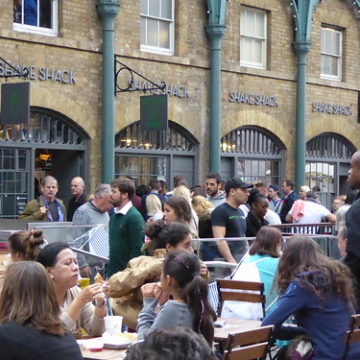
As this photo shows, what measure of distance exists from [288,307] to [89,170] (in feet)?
39.7

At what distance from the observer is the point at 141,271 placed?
7.30 metres

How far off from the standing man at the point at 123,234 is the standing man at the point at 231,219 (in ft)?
4.68

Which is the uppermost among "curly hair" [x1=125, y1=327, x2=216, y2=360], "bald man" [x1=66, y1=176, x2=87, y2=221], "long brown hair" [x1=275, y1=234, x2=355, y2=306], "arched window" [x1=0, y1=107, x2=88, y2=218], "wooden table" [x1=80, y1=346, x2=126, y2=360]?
"arched window" [x1=0, y1=107, x2=88, y2=218]

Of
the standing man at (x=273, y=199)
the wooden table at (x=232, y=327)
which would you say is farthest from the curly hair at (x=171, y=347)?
the standing man at (x=273, y=199)

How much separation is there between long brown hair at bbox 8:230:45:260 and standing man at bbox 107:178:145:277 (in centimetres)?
259

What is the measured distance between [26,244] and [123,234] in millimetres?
2713

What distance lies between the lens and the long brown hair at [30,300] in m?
4.66

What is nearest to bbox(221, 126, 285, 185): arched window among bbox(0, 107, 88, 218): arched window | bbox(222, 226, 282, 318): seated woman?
bbox(0, 107, 88, 218): arched window

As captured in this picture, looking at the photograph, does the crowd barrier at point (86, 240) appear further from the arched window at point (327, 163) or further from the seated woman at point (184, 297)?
the arched window at point (327, 163)

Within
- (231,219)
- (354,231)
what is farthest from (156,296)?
(231,219)

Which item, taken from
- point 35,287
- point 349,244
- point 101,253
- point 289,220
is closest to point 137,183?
point 289,220

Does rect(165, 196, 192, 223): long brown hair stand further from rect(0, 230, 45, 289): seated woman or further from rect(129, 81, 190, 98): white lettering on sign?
rect(129, 81, 190, 98): white lettering on sign

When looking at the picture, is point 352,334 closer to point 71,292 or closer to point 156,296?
point 156,296

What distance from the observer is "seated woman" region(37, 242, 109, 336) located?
622 cm
